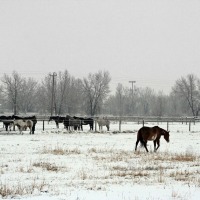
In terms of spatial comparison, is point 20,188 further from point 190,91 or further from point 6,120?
point 190,91

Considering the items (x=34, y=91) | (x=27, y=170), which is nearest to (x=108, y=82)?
(x=34, y=91)

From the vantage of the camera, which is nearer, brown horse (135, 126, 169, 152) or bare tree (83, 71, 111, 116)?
brown horse (135, 126, 169, 152)

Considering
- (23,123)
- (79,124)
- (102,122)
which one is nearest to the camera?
(23,123)

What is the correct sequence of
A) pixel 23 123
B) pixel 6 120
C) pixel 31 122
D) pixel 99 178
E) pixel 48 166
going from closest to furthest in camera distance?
pixel 99 178 < pixel 48 166 < pixel 31 122 < pixel 23 123 < pixel 6 120

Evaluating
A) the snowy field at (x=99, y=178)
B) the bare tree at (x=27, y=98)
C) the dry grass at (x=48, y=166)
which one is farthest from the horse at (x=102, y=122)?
the bare tree at (x=27, y=98)

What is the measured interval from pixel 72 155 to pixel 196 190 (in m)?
7.42

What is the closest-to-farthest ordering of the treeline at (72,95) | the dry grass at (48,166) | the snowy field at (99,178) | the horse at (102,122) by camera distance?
the snowy field at (99,178)
the dry grass at (48,166)
the horse at (102,122)
the treeline at (72,95)

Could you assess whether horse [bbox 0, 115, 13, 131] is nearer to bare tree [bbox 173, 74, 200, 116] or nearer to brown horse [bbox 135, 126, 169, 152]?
brown horse [bbox 135, 126, 169, 152]

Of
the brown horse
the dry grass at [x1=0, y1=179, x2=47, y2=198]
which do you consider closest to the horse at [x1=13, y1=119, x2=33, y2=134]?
the brown horse

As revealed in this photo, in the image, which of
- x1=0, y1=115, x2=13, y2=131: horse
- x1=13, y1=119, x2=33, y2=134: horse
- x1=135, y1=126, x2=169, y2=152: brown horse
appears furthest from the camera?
x1=0, y1=115, x2=13, y2=131: horse

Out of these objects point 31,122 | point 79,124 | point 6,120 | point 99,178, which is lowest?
point 99,178

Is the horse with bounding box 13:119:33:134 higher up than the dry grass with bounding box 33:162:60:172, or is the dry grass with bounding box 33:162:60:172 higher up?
the horse with bounding box 13:119:33:134

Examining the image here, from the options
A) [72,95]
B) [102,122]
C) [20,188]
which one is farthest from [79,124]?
[72,95]

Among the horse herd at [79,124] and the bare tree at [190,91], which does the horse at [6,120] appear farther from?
the bare tree at [190,91]
